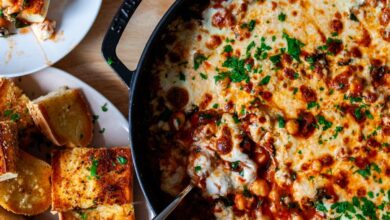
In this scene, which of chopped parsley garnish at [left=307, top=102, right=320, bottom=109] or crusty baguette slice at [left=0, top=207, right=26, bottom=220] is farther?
crusty baguette slice at [left=0, top=207, right=26, bottom=220]

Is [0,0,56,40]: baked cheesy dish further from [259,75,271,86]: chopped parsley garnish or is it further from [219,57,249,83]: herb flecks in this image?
[259,75,271,86]: chopped parsley garnish

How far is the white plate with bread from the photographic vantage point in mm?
4148

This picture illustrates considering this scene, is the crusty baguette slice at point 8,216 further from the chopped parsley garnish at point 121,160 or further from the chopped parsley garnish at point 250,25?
the chopped parsley garnish at point 250,25

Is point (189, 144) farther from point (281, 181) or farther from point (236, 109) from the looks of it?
point (281, 181)

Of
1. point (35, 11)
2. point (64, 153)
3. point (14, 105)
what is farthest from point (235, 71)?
point (14, 105)

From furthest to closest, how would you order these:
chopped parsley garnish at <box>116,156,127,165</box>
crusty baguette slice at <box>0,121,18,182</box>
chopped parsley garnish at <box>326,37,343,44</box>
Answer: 1. chopped parsley garnish at <box>116,156,127,165</box>
2. crusty baguette slice at <box>0,121,18,182</box>
3. chopped parsley garnish at <box>326,37,343,44</box>

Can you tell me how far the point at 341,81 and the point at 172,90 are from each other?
42.1 inches

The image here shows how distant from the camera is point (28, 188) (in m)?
4.26

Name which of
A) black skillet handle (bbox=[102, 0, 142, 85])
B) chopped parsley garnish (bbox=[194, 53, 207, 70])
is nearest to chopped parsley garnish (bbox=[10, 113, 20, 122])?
black skillet handle (bbox=[102, 0, 142, 85])

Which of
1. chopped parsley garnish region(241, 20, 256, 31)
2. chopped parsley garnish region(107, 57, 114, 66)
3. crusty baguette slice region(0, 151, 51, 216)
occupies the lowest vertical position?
crusty baguette slice region(0, 151, 51, 216)

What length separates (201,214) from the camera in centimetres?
398

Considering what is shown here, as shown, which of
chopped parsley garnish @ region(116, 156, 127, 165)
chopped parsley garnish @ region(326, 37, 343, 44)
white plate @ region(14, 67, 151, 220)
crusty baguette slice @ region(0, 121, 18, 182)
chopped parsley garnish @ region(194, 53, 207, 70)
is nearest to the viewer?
chopped parsley garnish @ region(326, 37, 343, 44)

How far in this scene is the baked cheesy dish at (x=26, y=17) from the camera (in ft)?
13.8

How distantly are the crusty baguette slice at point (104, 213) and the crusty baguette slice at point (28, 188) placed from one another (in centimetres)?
18
